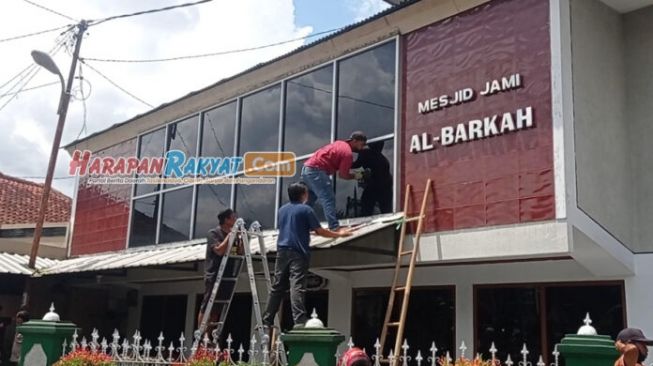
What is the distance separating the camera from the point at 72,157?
15.5m

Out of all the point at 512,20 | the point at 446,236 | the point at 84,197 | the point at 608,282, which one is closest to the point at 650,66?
the point at 512,20

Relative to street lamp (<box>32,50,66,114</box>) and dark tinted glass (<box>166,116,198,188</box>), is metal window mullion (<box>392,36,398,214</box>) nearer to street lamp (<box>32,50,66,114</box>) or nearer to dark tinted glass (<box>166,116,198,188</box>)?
dark tinted glass (<box>166,116,198,188</box>)

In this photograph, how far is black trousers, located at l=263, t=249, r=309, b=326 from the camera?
640 centimetres

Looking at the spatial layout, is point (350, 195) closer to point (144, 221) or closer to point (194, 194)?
point (194, 194)

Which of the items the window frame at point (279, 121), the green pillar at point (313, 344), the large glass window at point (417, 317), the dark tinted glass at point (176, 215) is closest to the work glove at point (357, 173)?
the window frame at point (279, 121)

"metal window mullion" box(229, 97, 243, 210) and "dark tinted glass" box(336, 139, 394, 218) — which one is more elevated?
"metal window mullion" box(229, 97, 243, 210)

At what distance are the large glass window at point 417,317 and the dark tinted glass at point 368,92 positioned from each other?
2335 mm

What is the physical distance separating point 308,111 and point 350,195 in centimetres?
163

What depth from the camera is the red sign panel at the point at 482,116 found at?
23.3 feet

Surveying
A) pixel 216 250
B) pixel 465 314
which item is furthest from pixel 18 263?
pixel 465 314

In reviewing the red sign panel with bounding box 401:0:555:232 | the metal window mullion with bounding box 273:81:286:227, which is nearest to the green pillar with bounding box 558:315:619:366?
the red sign panel with bounding box 401:0:555:232

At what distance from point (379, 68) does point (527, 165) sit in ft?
9.05

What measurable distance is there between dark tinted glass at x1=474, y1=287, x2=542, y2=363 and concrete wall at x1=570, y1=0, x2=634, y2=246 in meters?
1.41

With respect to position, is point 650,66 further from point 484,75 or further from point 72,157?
point 72,157
